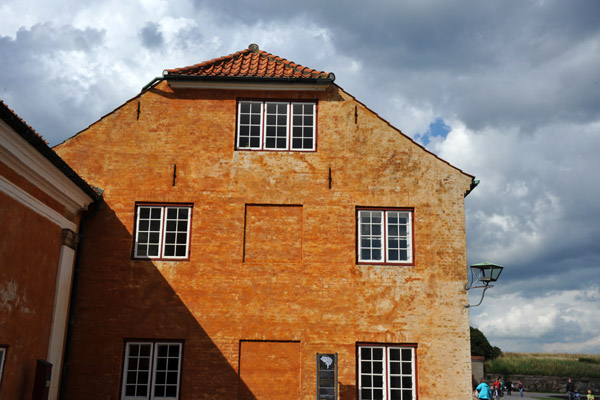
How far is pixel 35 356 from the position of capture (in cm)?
1085

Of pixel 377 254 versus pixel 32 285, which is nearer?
pixel 32 285

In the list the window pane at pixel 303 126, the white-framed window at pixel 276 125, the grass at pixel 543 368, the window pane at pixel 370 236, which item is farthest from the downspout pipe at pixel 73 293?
the grass at pixel 543 368

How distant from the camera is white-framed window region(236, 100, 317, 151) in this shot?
46.9ft

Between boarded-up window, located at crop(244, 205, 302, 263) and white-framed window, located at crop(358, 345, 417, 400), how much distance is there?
2955mm

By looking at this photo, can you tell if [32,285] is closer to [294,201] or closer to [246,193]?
[246,193]

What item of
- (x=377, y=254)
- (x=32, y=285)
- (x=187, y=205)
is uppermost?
(x=187, y=205)

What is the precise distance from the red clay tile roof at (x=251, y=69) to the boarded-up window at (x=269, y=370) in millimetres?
6937

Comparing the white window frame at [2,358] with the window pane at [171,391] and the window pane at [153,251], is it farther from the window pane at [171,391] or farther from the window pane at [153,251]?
the window pane at [153,251]

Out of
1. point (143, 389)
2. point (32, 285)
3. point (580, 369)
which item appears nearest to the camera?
point (32, 285)

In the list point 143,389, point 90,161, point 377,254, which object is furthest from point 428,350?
point 90,161

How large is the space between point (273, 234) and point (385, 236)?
286cm

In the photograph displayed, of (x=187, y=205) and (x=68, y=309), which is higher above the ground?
(x=187, y=205)

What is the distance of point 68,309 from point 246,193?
16.6ft

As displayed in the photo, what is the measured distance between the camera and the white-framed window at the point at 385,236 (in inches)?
538
